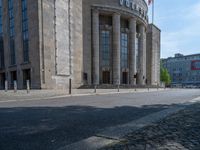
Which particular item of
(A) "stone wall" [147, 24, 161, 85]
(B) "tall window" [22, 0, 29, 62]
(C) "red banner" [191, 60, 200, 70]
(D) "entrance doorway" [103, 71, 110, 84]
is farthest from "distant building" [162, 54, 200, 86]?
(B) "tall window" [22, 0, 29, 62]

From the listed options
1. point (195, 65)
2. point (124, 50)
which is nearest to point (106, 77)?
point (124, 50)

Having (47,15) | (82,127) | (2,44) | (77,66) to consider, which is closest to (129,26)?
(77,66)

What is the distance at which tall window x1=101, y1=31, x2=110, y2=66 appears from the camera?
50344mm

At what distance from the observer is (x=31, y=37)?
1241 inches

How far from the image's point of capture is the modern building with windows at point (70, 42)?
102 feet

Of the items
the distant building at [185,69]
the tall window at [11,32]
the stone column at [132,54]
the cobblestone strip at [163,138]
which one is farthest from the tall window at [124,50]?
the distant building at [185,69]

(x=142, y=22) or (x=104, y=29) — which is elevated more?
(x=142, y=22)

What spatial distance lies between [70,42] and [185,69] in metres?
114

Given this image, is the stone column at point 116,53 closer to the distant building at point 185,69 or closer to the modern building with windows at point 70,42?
the modern building with windows at point 70,42

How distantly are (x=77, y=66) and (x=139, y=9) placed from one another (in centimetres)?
2924

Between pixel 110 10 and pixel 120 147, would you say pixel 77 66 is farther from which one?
pixel 120 147

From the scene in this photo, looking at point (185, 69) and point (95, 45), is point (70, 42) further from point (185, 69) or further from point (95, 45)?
point (185, 69)

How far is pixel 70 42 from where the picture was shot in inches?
1438

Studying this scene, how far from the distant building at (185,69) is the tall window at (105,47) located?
294ft
